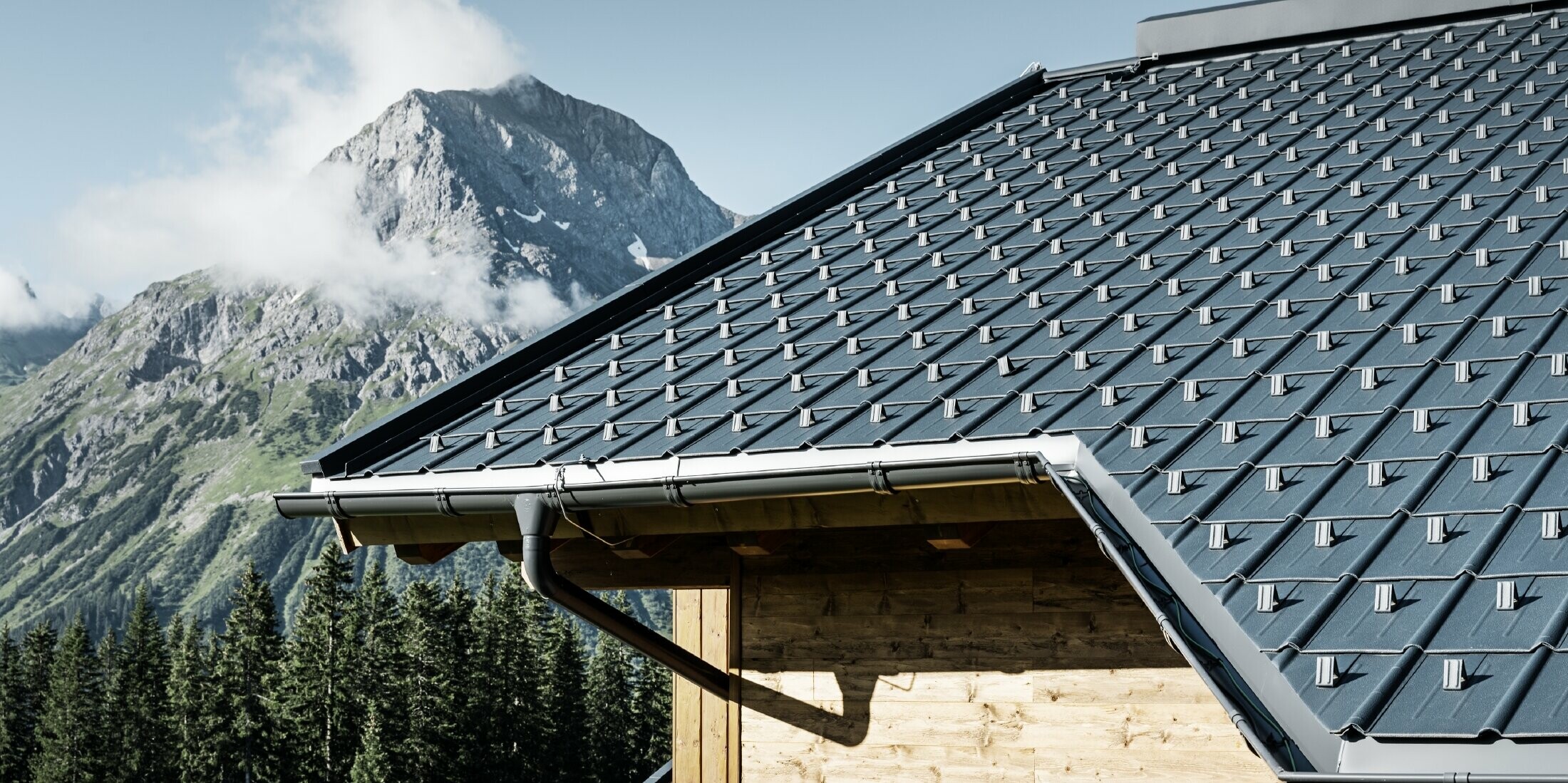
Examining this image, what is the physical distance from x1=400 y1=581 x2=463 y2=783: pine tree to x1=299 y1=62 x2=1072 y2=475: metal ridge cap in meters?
62.4

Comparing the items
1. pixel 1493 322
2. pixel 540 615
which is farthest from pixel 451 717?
pixel 1493 322

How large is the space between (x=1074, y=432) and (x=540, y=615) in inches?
2829

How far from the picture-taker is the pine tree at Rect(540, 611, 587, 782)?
72.0 m

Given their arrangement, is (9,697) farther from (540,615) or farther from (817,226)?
(817,226)

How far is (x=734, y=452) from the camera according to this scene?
5.73 m

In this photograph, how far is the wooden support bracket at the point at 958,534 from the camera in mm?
5660

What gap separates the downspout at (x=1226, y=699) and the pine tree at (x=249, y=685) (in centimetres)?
6859

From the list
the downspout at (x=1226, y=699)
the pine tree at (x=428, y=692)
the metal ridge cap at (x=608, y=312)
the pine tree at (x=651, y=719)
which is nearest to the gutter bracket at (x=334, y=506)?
the metal ridge cap at (x=608, y=312)

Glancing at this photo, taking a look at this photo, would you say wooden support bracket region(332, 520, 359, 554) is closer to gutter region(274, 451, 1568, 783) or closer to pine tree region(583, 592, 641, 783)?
gutter region(274, 451, 1568, 783)

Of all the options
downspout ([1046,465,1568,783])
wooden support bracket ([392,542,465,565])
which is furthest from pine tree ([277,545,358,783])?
downspout ([1046,465,1568,783])

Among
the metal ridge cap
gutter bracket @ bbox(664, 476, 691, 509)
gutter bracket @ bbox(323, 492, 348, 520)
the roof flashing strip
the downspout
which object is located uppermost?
the roof flashing strip

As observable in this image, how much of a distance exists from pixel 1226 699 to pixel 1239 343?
7.93 ft

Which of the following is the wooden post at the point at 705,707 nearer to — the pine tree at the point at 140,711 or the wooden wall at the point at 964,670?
the wooden wall at the point at 964,670

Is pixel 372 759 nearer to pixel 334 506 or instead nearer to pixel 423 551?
pixel 423 551
